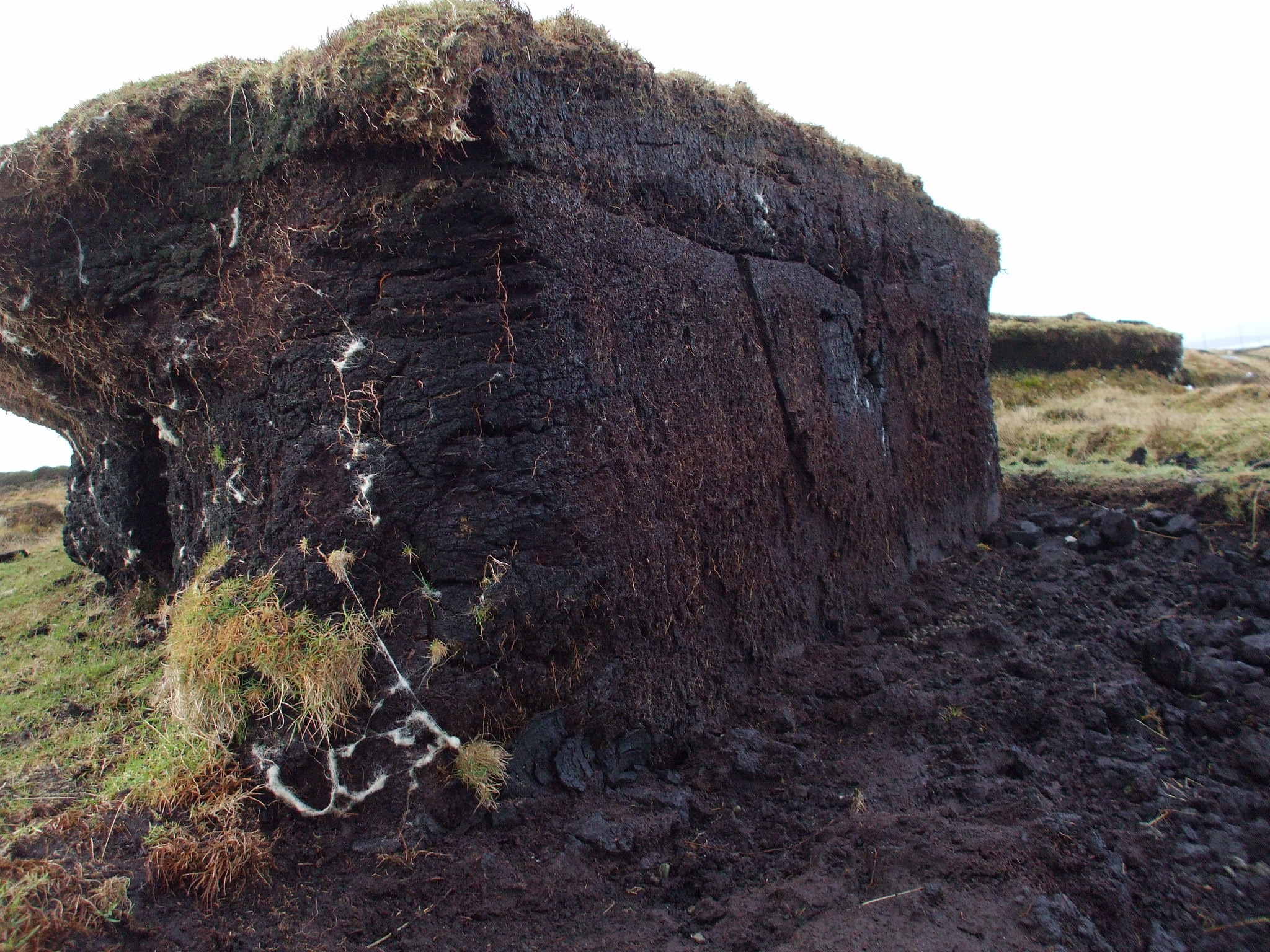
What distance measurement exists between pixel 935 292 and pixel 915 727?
13.0 ft

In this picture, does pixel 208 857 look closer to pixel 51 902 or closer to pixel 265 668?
pixel 51 902

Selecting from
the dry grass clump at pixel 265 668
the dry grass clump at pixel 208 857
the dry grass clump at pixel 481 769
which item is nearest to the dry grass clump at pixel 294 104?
the dry grass clump at pixel 265 668

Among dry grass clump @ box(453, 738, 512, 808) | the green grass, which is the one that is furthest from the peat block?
the green grass

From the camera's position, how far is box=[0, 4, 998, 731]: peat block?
3.39m

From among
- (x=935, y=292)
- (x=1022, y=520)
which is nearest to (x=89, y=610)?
(x=935, y=292)

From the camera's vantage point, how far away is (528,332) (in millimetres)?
3432

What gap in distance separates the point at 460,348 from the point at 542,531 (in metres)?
0.77

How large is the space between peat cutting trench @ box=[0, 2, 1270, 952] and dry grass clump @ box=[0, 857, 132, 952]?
0.50 ft

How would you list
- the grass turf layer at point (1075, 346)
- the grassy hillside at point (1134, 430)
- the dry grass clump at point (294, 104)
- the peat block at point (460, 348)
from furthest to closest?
the grass turf layer at point (1075, 346), the grassy hillside at point (1134, 430), the peat block at point (460, 348), the dry grass clump at point (294, 104)

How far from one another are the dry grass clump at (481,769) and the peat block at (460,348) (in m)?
0.13

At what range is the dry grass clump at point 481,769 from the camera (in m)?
3.24

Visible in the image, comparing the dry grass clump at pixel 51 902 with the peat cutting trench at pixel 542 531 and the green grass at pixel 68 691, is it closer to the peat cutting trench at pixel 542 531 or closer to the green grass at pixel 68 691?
the peat cutting trench at pixel 542 531

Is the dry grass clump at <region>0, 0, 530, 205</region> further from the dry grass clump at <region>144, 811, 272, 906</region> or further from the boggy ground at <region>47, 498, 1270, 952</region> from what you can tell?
the dry grass clump at <region>144, 811, 272, 906</region>

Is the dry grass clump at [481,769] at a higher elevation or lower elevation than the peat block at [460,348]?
lower
